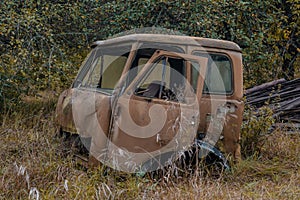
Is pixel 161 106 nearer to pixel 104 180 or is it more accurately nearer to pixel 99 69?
pixel 104 180

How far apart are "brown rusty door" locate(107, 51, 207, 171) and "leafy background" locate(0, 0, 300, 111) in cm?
267

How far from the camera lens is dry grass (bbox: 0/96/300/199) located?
3752 mm

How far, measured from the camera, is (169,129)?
14.1ft

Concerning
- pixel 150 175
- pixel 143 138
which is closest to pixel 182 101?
pixel 143 138

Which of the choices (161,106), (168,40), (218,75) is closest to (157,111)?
(161,106)

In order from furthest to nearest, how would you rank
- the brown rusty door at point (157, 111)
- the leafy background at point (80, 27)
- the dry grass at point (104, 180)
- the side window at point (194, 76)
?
the leafy background at point (80, 27) → the side window at point (194, 76) → the brown rusty door at point (157, 111) → the dry grass at point (104, 180)

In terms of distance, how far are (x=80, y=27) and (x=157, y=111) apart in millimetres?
4323

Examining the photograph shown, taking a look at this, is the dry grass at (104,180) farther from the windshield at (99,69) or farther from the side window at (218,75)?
the side window at (218,75)

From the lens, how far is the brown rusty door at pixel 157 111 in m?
4.11

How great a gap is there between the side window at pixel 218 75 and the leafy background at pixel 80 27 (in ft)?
8.06

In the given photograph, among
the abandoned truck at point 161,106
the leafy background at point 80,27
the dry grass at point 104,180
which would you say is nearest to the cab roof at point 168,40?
the abandoned truck at point 161,106

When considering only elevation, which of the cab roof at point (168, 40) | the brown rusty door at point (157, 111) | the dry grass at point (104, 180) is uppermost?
the cab roof at point (168, 40)

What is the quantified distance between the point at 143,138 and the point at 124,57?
46.2 inches

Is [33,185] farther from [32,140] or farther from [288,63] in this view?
[288,63]
